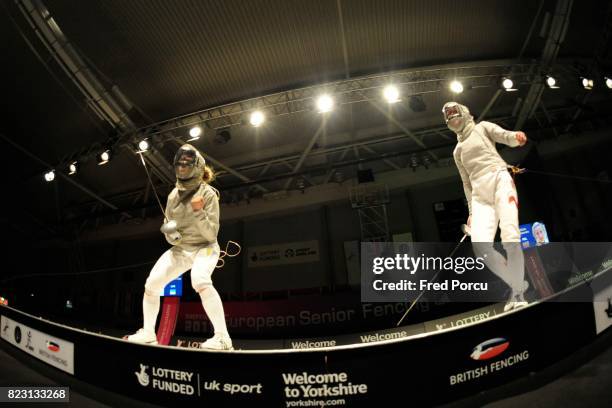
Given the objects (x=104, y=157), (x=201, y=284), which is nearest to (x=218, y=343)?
(x=201, y=284)

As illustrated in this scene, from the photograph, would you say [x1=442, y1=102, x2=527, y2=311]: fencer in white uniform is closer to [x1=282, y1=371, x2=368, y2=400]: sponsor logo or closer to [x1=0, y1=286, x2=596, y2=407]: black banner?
[x1=0, y1=286, x2=596, y2=407]: black banner

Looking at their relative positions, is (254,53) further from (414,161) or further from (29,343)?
(29,343)

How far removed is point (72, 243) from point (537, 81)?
13.8 metres

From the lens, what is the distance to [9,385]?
221 centimetres

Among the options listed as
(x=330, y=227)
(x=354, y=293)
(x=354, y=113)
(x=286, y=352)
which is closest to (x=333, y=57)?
(x=354, y=113)

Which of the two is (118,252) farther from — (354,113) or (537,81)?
(537,81)

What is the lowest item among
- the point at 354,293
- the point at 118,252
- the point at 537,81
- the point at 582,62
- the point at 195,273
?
the point at 354,293

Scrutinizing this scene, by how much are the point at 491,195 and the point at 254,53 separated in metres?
5.37

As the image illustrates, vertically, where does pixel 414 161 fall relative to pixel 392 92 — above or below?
below

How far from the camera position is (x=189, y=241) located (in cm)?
273

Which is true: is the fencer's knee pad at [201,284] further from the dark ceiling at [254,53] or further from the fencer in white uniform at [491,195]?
the dark ceiling at [254,53]

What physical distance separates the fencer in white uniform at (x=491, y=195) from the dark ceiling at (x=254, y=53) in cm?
415

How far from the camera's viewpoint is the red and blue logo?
1816mm

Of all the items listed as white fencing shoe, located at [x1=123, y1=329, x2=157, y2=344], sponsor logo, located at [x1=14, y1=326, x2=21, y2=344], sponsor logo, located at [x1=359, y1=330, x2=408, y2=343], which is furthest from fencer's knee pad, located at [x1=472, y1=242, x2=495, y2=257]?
sponsor logo, located at [x1=14, y1=326, x2=21, y2=344]
